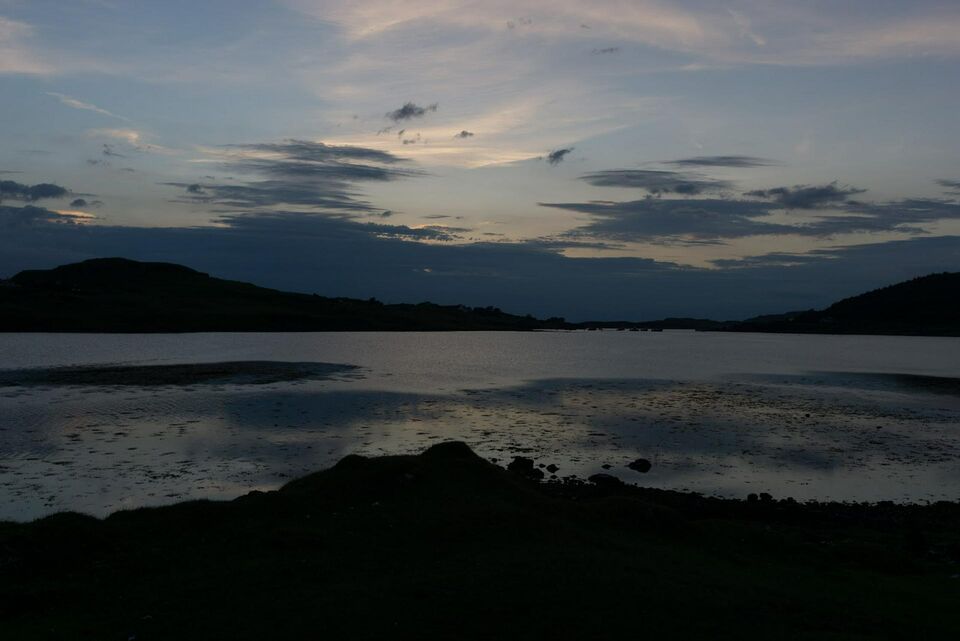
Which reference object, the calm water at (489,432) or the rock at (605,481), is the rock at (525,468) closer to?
the calm water at (489,432)

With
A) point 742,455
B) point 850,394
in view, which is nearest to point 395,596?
point 742,455

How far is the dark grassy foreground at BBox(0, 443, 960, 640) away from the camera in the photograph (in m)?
14.6

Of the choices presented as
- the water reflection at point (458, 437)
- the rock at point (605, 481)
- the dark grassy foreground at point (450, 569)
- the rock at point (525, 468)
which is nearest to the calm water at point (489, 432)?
the water reflection at point (458, 437)

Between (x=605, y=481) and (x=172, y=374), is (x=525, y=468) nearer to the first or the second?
(x=605, y=481)

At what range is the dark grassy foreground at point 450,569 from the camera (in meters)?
14.6

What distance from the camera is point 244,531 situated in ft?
68.5

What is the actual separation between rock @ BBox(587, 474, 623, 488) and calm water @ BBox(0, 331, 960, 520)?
2.67m

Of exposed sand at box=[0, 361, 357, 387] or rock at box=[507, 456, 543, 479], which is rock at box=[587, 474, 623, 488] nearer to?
rock at box=[507, 456, 543, 479]

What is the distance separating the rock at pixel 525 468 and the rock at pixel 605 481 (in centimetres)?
267

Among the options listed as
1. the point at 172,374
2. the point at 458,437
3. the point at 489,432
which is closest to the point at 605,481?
the point at 458,437

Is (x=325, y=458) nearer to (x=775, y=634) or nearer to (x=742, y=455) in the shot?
(x=742, y=455)

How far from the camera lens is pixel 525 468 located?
37.1 m

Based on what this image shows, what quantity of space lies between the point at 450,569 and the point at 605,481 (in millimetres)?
17614

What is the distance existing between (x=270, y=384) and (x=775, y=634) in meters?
68.8
